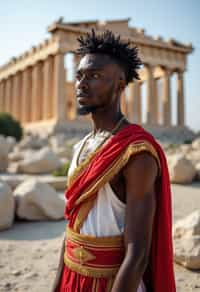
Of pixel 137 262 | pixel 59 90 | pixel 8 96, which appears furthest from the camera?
pixel 8 96

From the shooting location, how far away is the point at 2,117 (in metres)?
22.4

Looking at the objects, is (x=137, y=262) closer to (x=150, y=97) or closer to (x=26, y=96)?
(x=150, y=97)

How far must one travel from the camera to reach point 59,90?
31.3m

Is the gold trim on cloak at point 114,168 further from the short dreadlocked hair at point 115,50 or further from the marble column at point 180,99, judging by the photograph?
the marble column at point 180,99

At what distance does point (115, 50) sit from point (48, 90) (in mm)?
32657


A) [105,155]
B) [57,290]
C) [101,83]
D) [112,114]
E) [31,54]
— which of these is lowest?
[57,290]

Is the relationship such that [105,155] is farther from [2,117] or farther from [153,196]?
[2,117]

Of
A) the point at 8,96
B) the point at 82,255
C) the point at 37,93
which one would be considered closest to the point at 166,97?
the point at 37,93

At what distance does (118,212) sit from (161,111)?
38.8 meters

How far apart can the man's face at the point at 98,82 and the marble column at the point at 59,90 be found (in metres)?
29.2

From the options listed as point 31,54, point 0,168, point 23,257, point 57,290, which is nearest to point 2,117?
point 0,168

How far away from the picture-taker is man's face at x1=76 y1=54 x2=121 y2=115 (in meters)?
1.59

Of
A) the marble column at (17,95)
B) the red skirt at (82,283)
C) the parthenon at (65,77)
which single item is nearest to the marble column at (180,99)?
the parthenon at (65,77)

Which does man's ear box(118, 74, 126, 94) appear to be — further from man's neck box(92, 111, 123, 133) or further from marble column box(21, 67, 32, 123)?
marble column box(21, 67, 32, 123)
